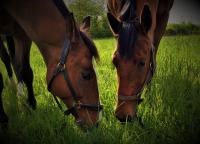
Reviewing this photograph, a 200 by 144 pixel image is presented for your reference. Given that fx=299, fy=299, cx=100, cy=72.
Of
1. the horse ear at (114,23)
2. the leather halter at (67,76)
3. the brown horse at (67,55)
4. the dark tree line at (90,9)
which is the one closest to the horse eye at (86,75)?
the brown horse at (67,55)

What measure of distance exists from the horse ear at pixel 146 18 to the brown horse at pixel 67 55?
0.85 metres

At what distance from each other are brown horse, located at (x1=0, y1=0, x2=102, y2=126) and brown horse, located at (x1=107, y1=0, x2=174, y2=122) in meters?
0.35

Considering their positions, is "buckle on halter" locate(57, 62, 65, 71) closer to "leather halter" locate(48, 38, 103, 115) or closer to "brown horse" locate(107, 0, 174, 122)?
"leather halter" locate(48, 38, 103, 115)

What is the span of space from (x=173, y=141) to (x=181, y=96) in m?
1.20

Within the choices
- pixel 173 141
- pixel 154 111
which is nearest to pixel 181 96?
pixel 154 111

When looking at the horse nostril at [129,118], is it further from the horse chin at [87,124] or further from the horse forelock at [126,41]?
the horse forelock at [126,41]

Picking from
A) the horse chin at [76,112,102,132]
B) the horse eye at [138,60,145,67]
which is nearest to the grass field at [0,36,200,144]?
the horse chin at [76,112,102,132]

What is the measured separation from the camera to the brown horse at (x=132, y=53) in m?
3.58

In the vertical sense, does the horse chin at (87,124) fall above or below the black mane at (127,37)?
below

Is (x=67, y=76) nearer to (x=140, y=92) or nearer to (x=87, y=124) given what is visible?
(x=87, y=124)

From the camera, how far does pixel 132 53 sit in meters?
3.63

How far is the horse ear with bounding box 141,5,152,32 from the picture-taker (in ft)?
12.4

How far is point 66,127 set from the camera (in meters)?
3.43

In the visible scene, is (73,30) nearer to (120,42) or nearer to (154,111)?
(120,42)
